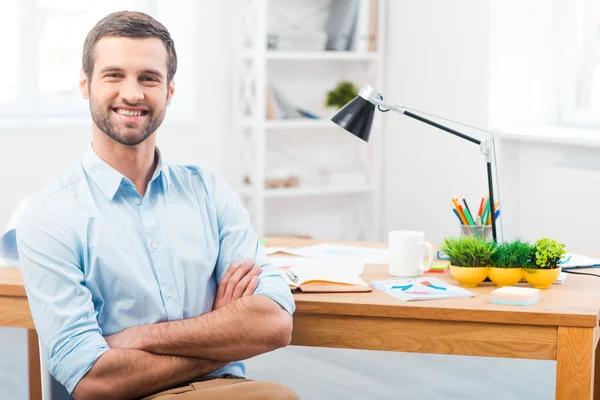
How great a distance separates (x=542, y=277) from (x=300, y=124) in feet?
9.34

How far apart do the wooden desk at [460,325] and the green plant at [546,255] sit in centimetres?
6

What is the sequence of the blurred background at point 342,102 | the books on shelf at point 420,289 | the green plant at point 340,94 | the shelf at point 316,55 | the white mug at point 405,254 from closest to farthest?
the books on shelf at point 420,289 < the white mug at point 405,254 < the blurred background at point 342,102 < the shelf at point 316,55 < the green plant at point 340,94

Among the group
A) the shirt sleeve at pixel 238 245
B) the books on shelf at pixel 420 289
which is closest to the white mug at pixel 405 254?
the books on shelf at pixel 420 289

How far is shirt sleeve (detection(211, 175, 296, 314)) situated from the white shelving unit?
2634 millimetres

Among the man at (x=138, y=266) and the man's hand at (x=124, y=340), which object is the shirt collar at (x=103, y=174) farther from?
the man's hand at (x=124, y=340)

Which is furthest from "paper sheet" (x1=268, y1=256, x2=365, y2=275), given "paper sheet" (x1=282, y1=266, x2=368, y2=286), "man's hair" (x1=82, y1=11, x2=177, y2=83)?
"man's hair" (x1=82, y1=11, x2=177, y2=83)

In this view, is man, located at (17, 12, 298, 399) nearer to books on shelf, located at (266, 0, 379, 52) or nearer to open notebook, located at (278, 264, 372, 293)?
open notebook, located at (278, 264, 372, 293)

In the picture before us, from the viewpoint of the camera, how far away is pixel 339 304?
201cm

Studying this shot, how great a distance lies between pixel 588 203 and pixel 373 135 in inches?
55.0

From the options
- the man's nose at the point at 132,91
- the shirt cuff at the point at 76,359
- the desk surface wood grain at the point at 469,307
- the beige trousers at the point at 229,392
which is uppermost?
the man's nose at the point at 132,91

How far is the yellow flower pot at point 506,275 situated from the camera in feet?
7.05

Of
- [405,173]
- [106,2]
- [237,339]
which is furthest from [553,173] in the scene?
[237,339]

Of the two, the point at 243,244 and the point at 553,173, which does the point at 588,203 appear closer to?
the point at 553,173

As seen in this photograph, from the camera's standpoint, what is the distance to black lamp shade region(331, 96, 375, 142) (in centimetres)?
227
